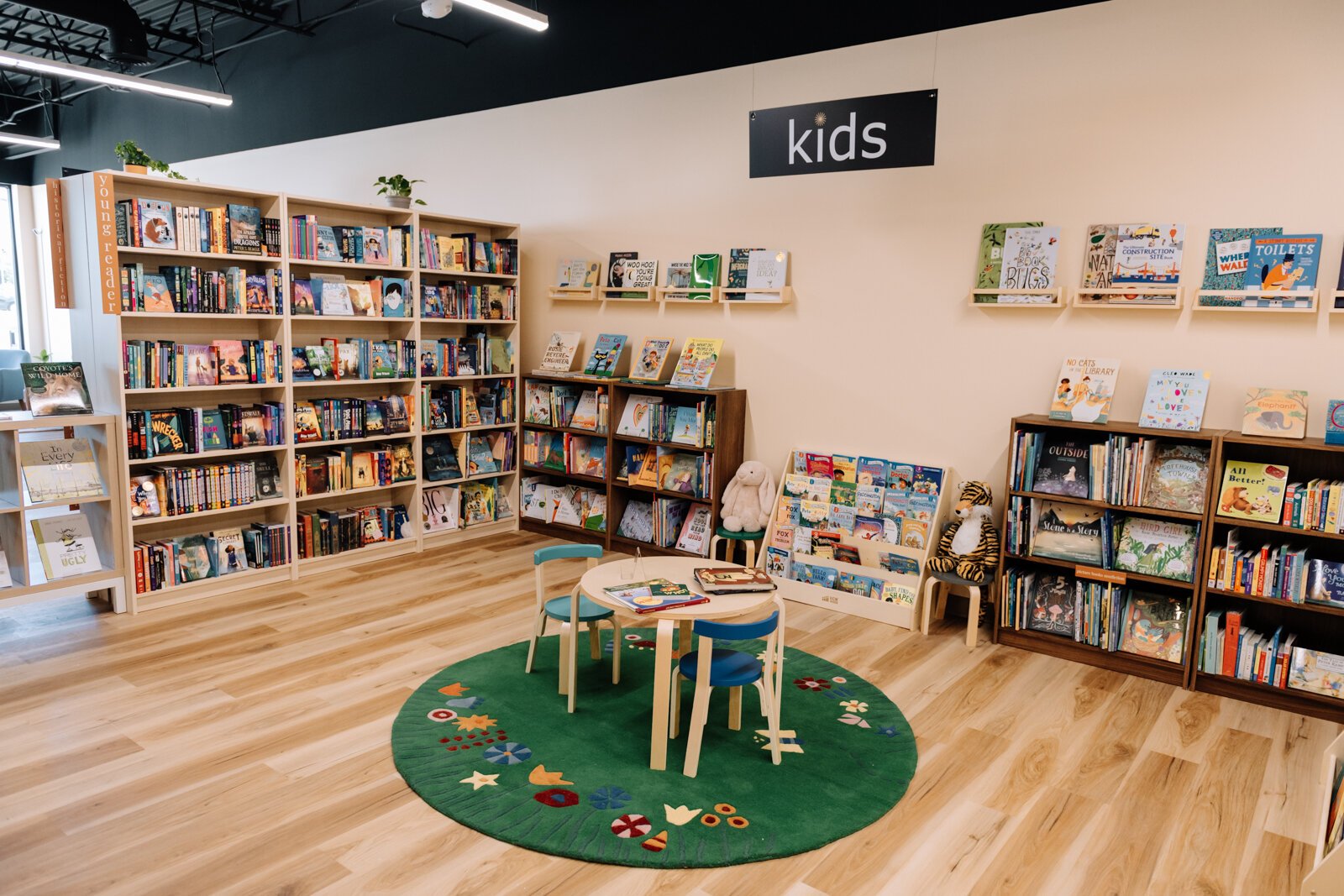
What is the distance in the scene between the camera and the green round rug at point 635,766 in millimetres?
2869

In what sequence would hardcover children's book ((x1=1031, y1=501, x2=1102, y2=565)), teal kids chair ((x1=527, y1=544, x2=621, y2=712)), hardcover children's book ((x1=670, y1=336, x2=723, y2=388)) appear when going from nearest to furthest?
teal kids chair ((x1=527, y1=544, x2=621, y2=712)) → hardcover children's book ((x1=1031, y1=501, x2=1102, y2=565)) → hardcover children's book ((x1=670, y1=336, x2=723, y2=388))

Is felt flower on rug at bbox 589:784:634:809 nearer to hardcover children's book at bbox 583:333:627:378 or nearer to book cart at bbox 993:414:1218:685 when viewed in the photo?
book cart at bbox 993:414:1218:685

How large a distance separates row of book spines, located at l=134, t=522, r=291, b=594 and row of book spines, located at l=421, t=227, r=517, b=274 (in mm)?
2087

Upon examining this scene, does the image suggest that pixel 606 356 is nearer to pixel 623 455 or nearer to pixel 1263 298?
pixel 623 455

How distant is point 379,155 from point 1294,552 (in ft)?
25.1

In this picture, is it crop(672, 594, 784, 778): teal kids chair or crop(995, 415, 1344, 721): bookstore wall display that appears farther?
crop(995, 415, 1344, 721): bookstore wall display

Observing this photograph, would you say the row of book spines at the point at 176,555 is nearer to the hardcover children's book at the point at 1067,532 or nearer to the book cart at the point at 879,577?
the book cart at the point at 879,577

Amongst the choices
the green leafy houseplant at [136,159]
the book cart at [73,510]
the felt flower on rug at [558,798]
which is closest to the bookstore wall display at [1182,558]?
the felt flower on rug at [558,798]

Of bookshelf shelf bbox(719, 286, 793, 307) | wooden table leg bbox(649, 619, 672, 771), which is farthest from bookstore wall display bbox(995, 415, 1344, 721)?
wooden table leg bbox(649, 619, 672, 771)

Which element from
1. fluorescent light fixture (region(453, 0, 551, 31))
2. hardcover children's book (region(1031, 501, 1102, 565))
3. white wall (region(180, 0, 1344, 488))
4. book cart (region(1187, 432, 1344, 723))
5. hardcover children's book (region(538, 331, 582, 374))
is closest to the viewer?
book cart (region(1187, 432, 1344, 723))

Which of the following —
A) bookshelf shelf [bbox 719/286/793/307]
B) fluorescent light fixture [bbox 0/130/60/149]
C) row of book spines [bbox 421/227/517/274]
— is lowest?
bookshelf shelf [bbox 719/286/793/307]

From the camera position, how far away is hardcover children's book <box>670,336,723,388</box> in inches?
228

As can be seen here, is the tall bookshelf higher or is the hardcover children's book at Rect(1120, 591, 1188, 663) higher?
the tall bookshelf

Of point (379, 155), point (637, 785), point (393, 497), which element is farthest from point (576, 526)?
point (379, 155)
